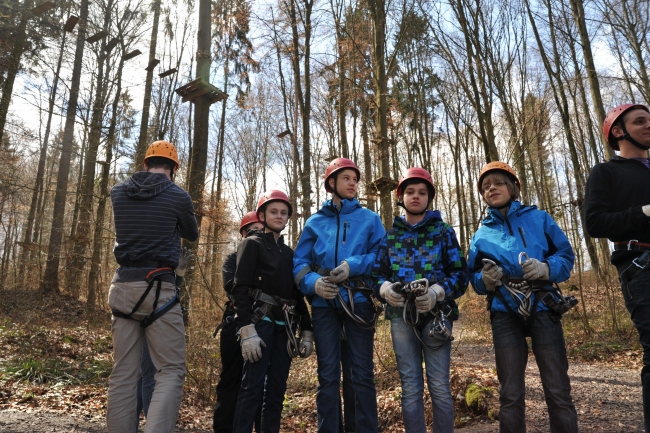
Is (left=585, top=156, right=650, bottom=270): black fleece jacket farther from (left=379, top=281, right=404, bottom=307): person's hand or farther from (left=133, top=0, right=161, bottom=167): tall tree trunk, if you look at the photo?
(left=133, top=0, right=161, bottom=167): tall tree trunk

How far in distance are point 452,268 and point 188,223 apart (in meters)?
2.06

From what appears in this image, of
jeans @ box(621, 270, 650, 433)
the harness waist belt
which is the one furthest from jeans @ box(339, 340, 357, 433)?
jeans @ box(621, 270, 650, 433)

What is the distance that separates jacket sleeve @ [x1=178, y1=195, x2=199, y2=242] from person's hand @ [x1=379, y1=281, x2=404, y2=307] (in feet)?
4.98

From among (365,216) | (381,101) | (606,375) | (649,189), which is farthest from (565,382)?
(381,101)

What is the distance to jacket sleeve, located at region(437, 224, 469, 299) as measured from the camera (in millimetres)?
3164

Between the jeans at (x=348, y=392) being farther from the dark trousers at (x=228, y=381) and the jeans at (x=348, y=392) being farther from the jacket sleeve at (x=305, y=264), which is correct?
the dark trousers at (x=228, y=381)

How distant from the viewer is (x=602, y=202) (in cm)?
283

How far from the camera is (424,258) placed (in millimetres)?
3301

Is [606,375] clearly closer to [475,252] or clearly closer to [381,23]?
[475,252]

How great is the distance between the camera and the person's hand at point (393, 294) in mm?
3059

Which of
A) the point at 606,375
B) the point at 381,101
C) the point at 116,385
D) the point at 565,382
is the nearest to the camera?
the point at 565,382

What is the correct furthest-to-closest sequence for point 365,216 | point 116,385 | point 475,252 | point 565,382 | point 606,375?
point 606,375
point 365,216
point 475,252
point 116,385
point 565,382

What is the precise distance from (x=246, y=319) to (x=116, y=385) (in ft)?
3.18

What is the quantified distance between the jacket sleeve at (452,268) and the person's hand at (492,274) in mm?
269
